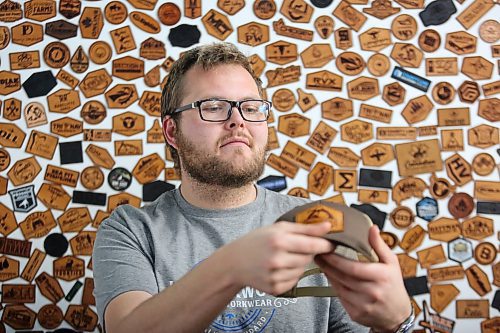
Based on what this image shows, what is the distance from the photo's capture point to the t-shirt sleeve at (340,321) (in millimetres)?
1046

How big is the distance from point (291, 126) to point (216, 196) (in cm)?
80

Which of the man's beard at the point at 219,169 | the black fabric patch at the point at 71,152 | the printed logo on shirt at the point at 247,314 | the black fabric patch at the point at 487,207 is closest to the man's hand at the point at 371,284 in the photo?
the printed logo on shirt at the point at 247,314

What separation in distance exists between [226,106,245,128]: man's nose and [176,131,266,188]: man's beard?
0.06 m

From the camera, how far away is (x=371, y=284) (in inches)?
27.0

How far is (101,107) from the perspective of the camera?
1851 mm

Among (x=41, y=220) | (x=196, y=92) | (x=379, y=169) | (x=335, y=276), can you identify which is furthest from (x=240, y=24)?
(x=335, y=276)

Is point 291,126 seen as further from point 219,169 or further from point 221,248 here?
point 221,248

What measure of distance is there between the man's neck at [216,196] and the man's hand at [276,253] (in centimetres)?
45

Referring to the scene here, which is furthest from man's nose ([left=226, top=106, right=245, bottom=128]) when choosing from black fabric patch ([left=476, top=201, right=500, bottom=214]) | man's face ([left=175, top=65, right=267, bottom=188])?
black fabric patch ([left=476, top=201, right=500, bottom=214])

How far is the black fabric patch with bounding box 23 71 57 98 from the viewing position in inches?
73.0

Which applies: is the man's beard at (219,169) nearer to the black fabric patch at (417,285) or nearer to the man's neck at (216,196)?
the man's neck at (216,196)

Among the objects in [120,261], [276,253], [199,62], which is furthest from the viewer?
[199,62]

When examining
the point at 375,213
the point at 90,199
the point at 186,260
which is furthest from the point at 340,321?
the point at 90,199

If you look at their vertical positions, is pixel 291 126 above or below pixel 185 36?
below
